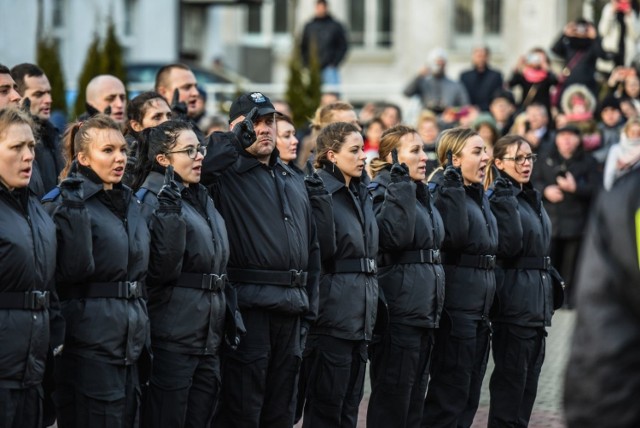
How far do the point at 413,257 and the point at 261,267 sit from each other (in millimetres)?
1389

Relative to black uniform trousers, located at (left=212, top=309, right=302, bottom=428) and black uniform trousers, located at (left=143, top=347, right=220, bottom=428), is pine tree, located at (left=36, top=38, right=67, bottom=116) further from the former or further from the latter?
black uniform trousers, located at (left=143, top=347, right=220, bottom=428)

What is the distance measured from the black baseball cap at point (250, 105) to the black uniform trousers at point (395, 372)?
5.45 ft

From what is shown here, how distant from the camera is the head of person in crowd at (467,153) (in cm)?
957

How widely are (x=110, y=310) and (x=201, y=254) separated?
0.68 m

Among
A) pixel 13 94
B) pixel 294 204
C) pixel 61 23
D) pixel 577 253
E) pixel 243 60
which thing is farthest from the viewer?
pixel 243 60

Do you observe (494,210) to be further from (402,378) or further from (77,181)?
(77,181)

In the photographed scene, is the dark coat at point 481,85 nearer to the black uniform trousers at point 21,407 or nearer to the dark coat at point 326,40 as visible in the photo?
the dark coat at point 326,40

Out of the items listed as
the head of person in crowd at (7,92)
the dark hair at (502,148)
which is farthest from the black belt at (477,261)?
the head of person in crowd at (7,92)

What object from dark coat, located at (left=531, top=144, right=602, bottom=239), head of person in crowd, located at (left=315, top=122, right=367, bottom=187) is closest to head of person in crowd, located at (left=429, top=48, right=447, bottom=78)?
dark coat, located at (left=531, top=144, right=602, bottom=239)

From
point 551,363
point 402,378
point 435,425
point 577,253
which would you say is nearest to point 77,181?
point 402,378

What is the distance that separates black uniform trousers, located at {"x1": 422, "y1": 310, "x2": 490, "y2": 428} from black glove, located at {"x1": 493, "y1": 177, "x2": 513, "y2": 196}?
3.06 ft

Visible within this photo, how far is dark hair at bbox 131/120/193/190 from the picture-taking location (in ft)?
25.3

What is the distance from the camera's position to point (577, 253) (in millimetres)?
17281

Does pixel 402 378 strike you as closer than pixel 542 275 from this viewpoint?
Yes
